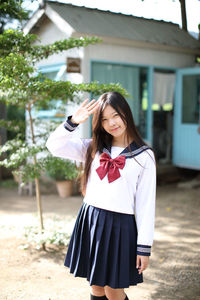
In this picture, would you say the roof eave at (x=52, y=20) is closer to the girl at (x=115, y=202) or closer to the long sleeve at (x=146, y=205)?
the girl at (x=115, y=202)

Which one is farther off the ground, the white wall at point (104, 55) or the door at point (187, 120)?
the white wall at point (104, 55)

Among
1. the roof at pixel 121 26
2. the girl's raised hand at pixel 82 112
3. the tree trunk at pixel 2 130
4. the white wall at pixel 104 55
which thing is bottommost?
the tree trunk at pixel 2 130

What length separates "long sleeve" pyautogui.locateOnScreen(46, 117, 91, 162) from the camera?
226 centimetres

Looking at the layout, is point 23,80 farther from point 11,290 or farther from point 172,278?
point 172,278

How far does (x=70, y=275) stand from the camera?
372 centimetres

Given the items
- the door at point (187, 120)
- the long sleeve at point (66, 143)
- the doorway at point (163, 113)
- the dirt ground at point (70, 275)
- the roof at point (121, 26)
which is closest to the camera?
the long sleeve at point (66, 143)

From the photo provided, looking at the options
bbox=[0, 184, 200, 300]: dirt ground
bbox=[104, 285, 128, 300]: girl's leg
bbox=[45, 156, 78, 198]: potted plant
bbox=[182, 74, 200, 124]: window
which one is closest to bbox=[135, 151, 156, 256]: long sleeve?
bbox=[104, 285, 128, 300]: girl's leg

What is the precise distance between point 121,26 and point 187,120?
8.81 feet

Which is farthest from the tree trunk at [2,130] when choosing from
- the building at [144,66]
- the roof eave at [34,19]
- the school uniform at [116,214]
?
the school uniform at [116,214]

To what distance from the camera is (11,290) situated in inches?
132

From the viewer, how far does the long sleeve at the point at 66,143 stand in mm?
2262

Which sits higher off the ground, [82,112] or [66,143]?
[82,112]

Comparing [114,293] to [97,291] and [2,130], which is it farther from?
[2,130]

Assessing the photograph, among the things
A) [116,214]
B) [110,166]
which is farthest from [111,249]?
[110,166]
